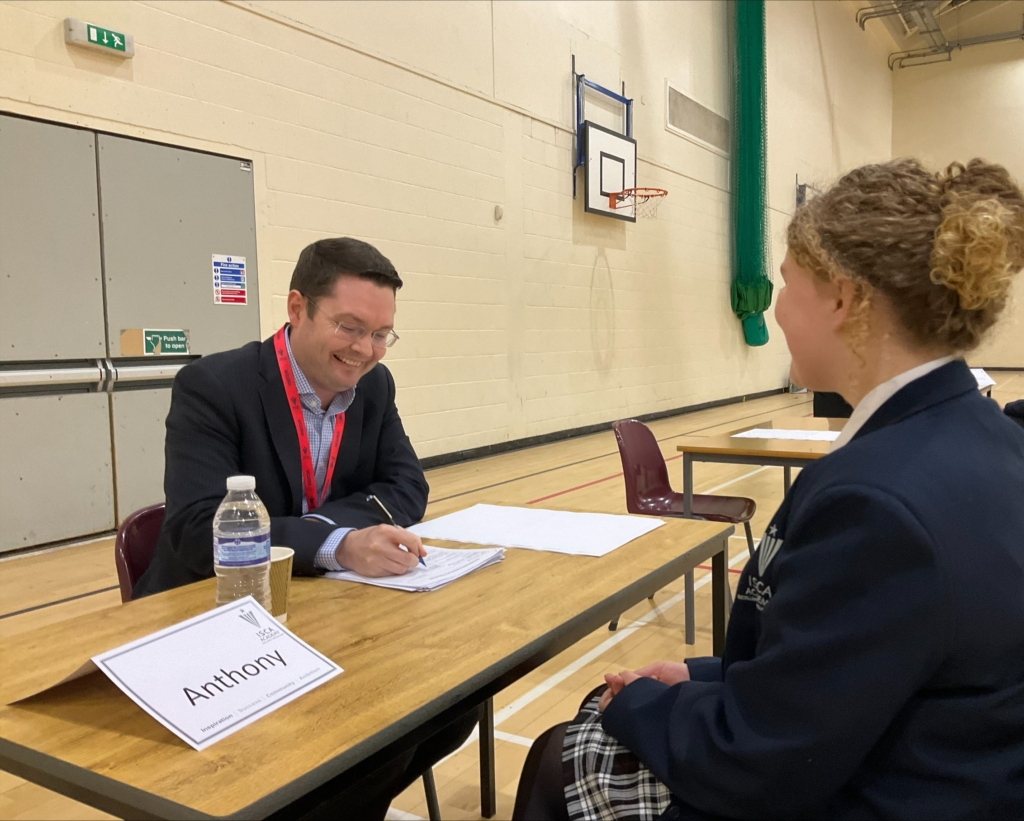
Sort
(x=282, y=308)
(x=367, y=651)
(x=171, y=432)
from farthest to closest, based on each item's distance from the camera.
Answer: (x=282, y=308)
(x=171, y=432)
(x=367, y=651)

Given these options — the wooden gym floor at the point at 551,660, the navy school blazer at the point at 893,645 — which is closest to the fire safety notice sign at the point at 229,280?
the wooden gym floor at the point at 551,660

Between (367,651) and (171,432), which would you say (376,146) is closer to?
(171,432)

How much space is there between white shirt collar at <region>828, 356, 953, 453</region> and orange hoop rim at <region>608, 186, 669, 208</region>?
7141mm

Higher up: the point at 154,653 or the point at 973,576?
the point at 973,576

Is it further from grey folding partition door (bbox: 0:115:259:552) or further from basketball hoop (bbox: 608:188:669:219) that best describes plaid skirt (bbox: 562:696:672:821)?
basketball hoop (bbox: 608:188:669:219)

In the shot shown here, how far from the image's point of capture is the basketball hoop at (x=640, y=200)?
25.7 feet

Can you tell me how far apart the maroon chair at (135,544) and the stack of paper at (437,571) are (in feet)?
1.55

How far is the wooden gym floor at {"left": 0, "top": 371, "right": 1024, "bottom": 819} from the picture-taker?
197 centimetres

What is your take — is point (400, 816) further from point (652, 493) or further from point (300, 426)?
point (652, 493)

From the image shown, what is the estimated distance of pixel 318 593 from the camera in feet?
4.14

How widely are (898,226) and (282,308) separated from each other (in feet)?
14.7

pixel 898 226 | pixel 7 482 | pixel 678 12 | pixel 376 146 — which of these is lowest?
pixel 7 482

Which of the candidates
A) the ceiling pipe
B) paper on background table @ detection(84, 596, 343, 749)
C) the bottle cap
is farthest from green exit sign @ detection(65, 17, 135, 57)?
the ceiling pipe

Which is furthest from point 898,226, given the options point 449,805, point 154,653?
point 449,805
